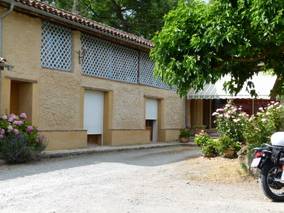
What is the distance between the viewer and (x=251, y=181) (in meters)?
10.7

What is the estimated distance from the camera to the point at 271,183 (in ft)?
28.6

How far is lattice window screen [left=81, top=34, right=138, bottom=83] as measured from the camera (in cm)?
1966

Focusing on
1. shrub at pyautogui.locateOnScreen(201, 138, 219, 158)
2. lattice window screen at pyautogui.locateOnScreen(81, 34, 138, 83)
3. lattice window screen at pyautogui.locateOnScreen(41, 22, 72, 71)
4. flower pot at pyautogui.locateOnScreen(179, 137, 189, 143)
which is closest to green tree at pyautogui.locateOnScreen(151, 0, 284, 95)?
shrub at pyautogui.locateOnScreen(201, 138, 219, 158)

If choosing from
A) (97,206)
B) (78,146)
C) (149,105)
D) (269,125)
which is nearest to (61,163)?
(78,146)

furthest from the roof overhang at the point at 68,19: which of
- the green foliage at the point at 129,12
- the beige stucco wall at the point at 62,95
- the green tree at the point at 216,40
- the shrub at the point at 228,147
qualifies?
the green foliage at the point at 129,12

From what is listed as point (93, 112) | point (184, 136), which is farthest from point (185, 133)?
point (93, 112)

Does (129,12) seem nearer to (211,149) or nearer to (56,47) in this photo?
(56,47)

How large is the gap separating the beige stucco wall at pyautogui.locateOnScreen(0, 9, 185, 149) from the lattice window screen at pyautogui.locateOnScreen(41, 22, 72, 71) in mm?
237

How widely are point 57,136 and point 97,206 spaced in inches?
392

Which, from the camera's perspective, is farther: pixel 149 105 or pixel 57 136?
pixel 149 105

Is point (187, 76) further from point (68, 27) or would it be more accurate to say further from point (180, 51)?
point (68, 27)

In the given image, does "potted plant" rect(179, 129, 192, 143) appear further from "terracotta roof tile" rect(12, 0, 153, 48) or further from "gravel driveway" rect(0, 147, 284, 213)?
"gravel driveway" rect(0, 147, 284, 213)

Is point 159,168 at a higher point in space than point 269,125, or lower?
lower

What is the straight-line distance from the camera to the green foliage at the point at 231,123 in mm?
16047
